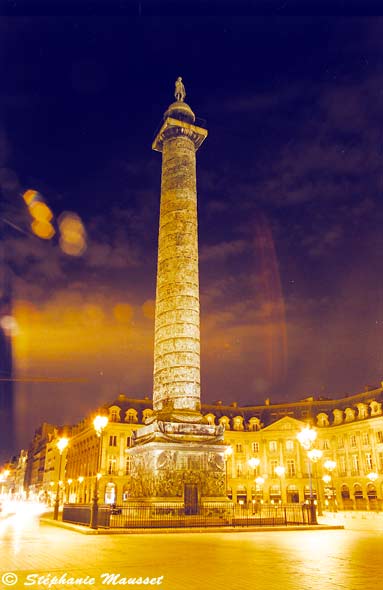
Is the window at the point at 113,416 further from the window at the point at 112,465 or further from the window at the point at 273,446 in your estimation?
the window at the point at 273,446

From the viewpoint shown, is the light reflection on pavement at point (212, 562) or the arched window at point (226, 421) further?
the arched window at point (226, 421)

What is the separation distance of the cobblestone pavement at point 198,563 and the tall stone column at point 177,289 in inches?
465

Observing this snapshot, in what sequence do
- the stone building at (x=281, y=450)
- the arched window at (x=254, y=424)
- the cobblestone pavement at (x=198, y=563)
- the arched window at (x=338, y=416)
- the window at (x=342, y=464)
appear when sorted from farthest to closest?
1. the arched window at (x=254, y=424)
2. the arched window at (x=338, y=416)
3. the window at (x=342, y=464)
4. the stone building at (x=281, y=450)
5. the cobblestone pavement at (x=198, y=563)

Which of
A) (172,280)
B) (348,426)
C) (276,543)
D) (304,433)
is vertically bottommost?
(276,543)

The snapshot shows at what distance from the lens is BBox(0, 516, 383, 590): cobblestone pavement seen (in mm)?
7051

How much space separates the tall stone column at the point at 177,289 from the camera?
25.1m

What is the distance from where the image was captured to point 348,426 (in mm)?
48688

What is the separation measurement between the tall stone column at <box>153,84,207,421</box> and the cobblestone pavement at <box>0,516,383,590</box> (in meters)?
11.8

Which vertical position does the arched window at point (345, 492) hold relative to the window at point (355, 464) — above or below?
below

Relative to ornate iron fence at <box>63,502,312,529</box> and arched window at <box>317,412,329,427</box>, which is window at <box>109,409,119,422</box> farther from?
ornate iron fence at <box>63,502,312,529</box>

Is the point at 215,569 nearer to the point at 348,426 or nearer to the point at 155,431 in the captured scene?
the point at 155,431

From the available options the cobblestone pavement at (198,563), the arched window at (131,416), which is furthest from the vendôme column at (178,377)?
the arched window at (131,416)

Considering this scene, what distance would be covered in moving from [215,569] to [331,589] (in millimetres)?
2416

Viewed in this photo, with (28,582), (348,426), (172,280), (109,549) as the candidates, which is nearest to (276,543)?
→ (109,549)
